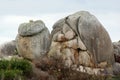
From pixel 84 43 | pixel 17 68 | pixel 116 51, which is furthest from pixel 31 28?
pixel 17 68

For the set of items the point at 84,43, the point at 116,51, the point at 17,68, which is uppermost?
the point at 84,43

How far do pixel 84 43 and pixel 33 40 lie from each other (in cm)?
374

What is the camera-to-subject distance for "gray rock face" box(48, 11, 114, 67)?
115 ft

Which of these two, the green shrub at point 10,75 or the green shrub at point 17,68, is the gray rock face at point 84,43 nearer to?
the green shrub at point 17,68

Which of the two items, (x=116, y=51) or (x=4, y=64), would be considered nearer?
(x=4, y=64)

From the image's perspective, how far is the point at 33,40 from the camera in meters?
37.0

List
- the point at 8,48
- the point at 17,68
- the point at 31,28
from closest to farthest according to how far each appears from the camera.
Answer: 1. the point at 17,68
2. the point at 31,28
3. the point at 8,48

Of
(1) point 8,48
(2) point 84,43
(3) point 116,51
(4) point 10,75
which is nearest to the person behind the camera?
(4) point 10,75

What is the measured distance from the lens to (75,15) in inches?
1442

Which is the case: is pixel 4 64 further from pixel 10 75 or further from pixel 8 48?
pixel 8 48

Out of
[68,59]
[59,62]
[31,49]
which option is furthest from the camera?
[31,49]

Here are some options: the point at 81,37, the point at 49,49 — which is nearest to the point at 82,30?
the point at 81,37

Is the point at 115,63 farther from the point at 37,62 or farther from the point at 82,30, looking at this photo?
the point at 37,62

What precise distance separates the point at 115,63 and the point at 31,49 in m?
5.43
